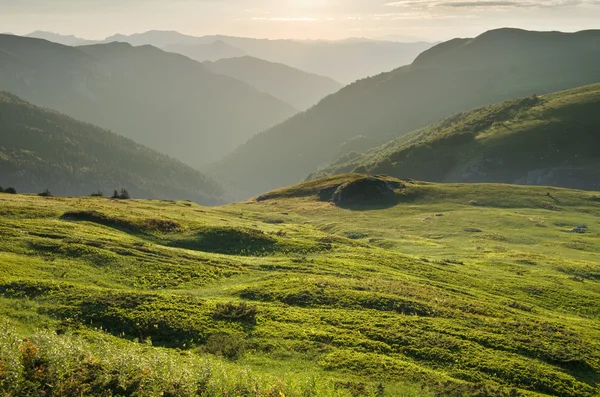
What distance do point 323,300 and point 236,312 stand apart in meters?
8.22

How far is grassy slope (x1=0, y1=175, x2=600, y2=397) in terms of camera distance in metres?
26.0

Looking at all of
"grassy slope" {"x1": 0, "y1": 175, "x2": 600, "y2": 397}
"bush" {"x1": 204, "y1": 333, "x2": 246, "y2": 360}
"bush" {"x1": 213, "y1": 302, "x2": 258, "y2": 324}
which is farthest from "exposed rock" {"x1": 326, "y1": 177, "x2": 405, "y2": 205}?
"bush" {"x1": 204, "y1": 333, "x2": 246, "y2": 360}

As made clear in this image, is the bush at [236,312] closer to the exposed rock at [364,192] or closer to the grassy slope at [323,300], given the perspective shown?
the grassy slope at [323,300]

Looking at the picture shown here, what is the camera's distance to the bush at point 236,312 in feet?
97.8

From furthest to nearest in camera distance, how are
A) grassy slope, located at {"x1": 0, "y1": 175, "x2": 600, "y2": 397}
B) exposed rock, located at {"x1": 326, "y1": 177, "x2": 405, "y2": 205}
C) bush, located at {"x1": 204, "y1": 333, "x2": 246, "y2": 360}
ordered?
exposed rock, located at {"x1": 326, "y1": 177, "x2": 405, "y2": 205}
grassy slope, located at {"x1": 0, "y1": 175, "x2": 600, "y2": 397}
bush, located at {"x1": 204, "y1": 333, "x2": 246, "y2": 360}

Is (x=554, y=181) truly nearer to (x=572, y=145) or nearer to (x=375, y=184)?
(x=572, y=145)

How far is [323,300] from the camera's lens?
3553cm

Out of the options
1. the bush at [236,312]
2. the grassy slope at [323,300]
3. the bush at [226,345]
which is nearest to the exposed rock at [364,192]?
the grassy slope at [323,300]

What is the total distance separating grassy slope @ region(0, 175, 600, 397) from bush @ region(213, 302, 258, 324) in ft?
1.87

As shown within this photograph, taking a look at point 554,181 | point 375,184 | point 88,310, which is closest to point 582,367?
point 88,310

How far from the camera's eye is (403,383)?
24.1 metres

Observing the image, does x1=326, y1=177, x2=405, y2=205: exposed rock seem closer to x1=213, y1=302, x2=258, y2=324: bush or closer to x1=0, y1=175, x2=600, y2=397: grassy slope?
x1=0, y1=175, x2=600, y2=397: grassy slope

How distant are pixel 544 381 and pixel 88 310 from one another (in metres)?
28.2

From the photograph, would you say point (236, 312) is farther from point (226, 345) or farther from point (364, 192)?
point (364, 192)
